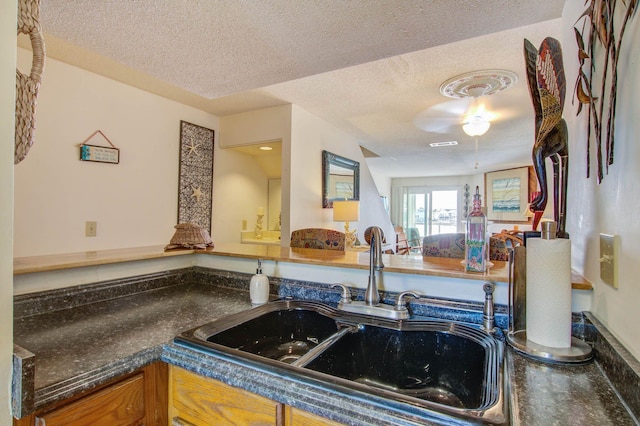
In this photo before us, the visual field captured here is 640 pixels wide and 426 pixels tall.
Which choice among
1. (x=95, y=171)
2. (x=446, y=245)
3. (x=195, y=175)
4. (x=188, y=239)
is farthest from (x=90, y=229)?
(x=446, y=245)

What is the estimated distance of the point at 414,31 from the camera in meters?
1.32

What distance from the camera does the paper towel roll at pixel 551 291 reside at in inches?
31.5

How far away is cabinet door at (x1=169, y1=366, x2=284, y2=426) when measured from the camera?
755 mm

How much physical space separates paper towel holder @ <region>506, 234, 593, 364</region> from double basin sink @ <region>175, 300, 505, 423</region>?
0.06 meters

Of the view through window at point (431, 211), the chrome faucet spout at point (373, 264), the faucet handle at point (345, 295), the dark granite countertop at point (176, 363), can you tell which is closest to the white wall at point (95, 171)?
Answer: the dark granite countertop at point (176, 363)

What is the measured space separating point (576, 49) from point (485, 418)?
1.22 metres

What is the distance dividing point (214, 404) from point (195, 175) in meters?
2.91

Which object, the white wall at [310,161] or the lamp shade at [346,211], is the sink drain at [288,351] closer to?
the white wall at [310,161]

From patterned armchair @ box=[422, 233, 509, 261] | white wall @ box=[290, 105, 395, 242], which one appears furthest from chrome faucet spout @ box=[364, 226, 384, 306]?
white wall @ box=[290, 105, 395, 242]

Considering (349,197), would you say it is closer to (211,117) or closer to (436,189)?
(211,117)

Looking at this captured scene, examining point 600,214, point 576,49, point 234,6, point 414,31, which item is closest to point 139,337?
point 234,6

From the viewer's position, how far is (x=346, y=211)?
12.2ft

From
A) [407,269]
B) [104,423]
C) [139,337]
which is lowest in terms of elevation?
[104,423]

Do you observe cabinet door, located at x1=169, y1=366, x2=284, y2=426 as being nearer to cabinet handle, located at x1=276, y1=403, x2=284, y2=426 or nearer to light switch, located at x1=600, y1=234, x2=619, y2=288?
cabinet handle, located at x1=276, y1=403, x2=284, y2=426
